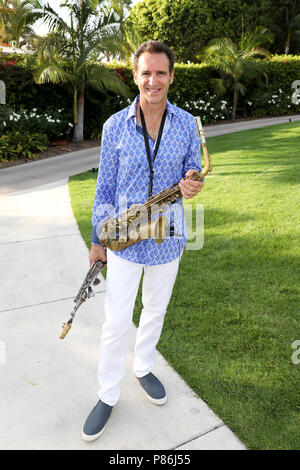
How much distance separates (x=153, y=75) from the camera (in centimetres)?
219

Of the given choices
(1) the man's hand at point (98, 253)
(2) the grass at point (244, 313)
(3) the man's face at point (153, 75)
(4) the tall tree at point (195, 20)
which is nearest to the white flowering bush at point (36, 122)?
(2) the grass at point (244, 313)

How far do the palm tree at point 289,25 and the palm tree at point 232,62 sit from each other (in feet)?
45.6

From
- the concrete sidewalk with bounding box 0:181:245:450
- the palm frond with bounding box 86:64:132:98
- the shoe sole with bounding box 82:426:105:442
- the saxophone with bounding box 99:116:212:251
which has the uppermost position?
the palm frond with bounding box 86:64:132:98

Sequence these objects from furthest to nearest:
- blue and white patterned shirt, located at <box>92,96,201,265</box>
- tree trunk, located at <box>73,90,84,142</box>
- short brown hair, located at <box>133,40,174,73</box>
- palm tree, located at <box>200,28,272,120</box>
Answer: palm tree, located at <box>200,28,272,120</box>, tree trunk, located at <box>73,90,84,142</box>, blue and white patterned shirt, located at <box>92,96,201,265</box>, short brown hair, located at <box>133,40,174,73</box>

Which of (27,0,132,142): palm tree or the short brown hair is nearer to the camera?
the short brown hair

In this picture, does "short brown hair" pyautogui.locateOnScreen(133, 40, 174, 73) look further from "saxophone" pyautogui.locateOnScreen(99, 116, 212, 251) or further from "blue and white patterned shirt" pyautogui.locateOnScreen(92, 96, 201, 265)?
"saxophone" pyautogui.locateOnScreen(99, 116, 212, 251)

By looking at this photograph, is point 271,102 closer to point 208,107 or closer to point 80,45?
point 208,107

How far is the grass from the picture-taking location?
273 centimetres

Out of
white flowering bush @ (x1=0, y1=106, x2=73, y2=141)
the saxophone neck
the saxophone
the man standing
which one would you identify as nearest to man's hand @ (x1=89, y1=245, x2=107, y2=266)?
the man standing

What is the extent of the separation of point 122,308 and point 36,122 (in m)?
11.5

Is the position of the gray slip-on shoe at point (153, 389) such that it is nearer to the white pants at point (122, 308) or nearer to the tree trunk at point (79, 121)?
the white pants at point (122, 308)

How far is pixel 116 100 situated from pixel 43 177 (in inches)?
267

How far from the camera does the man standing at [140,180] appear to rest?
2234mm

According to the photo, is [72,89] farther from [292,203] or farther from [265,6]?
[265,6]
